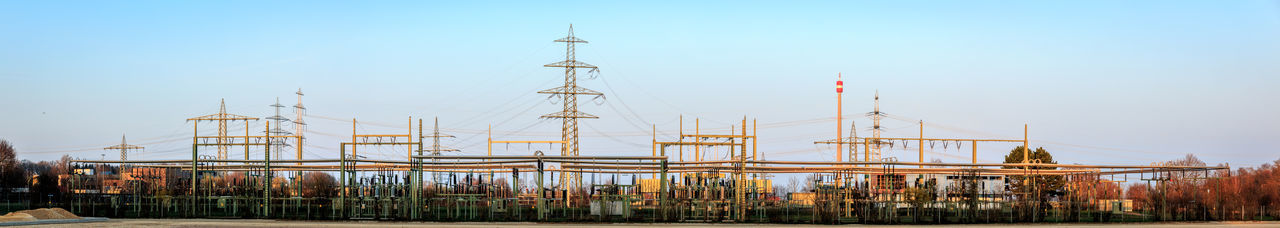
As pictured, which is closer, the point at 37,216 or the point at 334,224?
the point at 334,224

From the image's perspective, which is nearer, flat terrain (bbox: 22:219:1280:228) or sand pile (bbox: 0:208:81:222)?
flat terrain (bbox: 22:219:1280:228)

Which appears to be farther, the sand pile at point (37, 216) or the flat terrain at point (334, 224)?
the sand pile at point (37, 216)

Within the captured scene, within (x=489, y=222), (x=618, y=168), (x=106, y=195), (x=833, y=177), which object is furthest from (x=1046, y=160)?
(x=106, y=195)

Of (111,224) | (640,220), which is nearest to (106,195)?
(111,224)

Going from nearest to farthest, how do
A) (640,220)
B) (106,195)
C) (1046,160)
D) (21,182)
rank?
(640,220) < (106,195) < (1046,160) < (21,182)

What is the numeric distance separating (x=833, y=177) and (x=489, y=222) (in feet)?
43.7

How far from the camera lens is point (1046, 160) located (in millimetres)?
73875

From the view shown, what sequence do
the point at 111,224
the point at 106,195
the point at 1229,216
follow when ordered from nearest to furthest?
the point at 111,224 < the point at 1229,216 < the point at 106,195

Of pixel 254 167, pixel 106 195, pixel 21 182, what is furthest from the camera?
pixel 21 182

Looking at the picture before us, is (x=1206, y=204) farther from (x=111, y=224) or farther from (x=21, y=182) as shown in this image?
(x=21, y=182)

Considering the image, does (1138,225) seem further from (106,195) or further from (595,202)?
(106,195)

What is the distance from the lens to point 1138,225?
116ft

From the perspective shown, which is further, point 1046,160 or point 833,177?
point 1046,160

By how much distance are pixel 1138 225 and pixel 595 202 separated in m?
18.5
